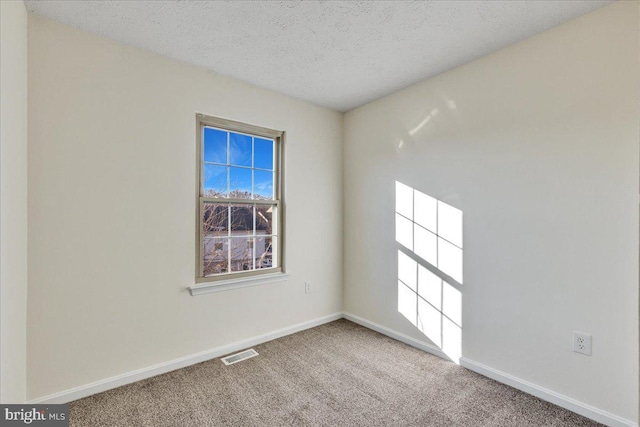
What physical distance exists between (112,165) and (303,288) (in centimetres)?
206

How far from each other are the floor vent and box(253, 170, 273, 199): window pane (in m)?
1.43

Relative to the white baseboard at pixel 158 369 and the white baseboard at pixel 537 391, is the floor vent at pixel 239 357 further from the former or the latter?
the white baseboard at pixel 537 391

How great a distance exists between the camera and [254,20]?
77.3 inches

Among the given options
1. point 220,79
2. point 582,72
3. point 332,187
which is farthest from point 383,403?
point 220,79

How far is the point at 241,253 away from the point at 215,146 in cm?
102

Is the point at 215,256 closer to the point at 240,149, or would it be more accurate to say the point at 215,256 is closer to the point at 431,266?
the point at 240,149

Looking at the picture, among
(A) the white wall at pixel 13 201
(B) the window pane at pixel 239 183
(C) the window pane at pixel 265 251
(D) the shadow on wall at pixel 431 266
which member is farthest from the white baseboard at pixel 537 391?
(A) the white wall at pixel 13 201

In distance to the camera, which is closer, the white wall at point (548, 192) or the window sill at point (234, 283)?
the white wall at point (548, 192)

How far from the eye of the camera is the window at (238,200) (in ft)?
8.83

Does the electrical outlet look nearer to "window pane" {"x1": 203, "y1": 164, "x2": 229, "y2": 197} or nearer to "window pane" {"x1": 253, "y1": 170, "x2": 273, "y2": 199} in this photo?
"window pane" {"x1": 253, "y1": 170, "x2": 273, "y2": 199}

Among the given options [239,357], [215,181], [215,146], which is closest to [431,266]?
[239,357]

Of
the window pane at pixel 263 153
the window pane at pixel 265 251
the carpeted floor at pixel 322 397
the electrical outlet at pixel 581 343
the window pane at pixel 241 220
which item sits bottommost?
the carpeted floor at pixel 322 397

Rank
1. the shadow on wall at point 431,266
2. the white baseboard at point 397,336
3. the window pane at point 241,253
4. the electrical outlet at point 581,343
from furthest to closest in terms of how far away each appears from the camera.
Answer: the window pane at point 241,253, the white baseboard at point 397,336, the shadow on wall at point 431,266, the electrical outlet at point 581,343

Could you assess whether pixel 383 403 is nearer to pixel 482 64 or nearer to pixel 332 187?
pixel 332 187
